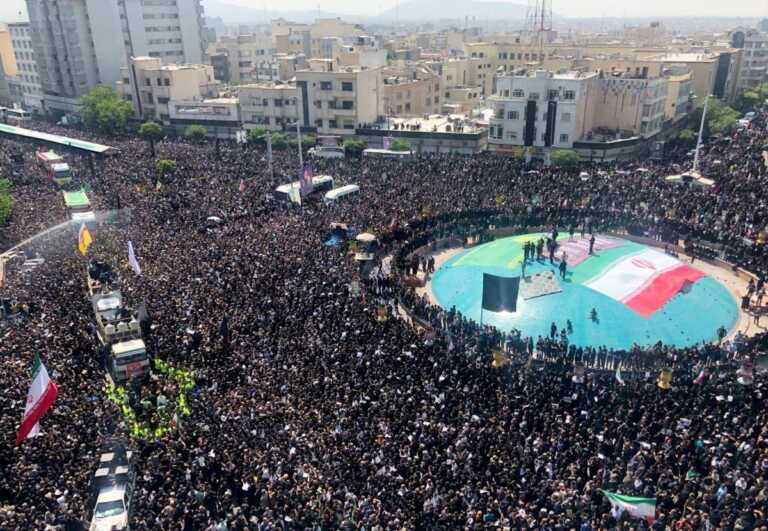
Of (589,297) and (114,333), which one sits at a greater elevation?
(114,333)

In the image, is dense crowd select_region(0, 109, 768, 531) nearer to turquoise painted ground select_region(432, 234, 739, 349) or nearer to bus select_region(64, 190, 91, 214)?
turquoise painted ground select_region(432, 234, 739, 349)

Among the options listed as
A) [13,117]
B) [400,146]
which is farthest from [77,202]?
[13,117]

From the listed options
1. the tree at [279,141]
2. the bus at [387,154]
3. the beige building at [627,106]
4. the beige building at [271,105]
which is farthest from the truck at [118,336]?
the beige building at [627,106]

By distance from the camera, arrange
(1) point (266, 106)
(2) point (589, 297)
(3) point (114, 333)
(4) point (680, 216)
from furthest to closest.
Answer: (1) point (266, 106)
(4) point (680, 216)
(2) point (589, 297)
(3) point (114, 333)

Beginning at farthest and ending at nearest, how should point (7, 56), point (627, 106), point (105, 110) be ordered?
point (7, 56), point (105, 110), point (627, 106)

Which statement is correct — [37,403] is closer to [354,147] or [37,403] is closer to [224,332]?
[224,332]

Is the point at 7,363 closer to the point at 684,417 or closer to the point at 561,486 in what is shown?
the point at 561,486

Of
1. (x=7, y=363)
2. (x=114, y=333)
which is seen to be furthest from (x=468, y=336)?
(x=7, y=363)

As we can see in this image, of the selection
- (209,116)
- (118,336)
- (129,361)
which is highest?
(209,116)
